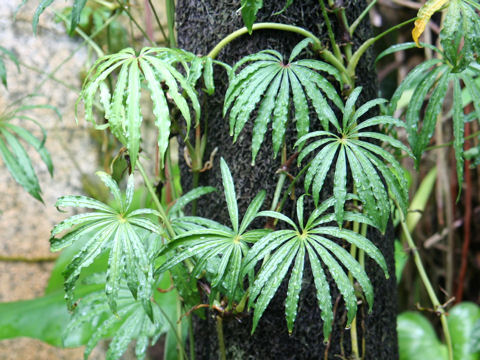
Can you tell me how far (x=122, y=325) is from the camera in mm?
812

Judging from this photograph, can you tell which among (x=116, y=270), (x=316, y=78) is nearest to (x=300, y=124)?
(x=316, y=78)

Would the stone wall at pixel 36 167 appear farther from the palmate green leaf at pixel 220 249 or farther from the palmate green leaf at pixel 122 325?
the palmate green leaf at pixel 220 249

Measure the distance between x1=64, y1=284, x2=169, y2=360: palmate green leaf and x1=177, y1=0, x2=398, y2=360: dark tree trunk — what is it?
0.11 meters

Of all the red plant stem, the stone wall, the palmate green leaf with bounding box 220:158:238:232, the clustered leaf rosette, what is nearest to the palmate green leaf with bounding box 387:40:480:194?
the clustered leaf rosette

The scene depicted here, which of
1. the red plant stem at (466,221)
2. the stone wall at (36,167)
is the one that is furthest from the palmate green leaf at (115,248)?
the red plant stem at (466,221)

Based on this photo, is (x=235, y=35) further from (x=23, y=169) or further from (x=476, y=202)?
(x=476, y=202)

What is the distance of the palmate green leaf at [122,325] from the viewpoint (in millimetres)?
788

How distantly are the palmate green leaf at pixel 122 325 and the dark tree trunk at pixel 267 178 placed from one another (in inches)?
4.2

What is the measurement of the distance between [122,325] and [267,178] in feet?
1.08

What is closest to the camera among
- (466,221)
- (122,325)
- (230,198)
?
(230,198)

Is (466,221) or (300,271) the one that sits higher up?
(300,271)

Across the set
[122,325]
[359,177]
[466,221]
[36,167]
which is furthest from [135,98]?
[466,221]

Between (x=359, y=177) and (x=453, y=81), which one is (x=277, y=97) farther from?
(x=453, y=81)

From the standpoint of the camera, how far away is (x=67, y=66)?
189cm
